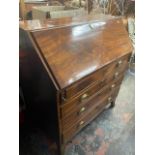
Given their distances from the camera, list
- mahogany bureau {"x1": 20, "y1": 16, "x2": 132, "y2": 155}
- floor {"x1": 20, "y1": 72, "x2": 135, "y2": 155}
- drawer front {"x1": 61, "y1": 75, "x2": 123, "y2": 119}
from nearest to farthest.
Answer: mahogany bureau {"x1": 20, "y1": 16, "x2": 132, "y2": 155}
drawer front {"x1": 61, "y1": 75, "x2": 123, "y2": 119}
floor {"x1": 20, "y1": 72, "x2": 135, "y2": 155}

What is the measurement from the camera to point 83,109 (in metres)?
1.37

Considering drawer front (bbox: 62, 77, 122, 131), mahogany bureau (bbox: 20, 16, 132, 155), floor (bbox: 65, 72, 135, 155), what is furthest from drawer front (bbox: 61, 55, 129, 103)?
floor (bbox: 65, 72, 135, 155)

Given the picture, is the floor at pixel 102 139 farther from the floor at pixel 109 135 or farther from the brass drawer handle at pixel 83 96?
the brass drawer handle at pixel 83 96

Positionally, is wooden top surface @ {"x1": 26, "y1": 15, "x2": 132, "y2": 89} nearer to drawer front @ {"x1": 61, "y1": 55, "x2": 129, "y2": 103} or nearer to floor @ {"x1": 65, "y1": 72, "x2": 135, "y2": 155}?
drawer front @ {"x1": 61, "y1": 55, "x2": 129, "y2": 103}

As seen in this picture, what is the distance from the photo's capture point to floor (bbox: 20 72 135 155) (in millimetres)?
1551

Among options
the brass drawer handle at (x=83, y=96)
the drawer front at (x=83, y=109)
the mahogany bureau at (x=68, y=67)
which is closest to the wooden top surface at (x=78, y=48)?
the mahogany bureau at (x=68, y=67)


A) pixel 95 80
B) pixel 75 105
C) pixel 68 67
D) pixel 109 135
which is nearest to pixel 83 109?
pixel 75 105

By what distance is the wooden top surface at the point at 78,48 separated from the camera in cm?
98

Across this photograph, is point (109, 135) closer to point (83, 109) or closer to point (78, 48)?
point (83, 109)

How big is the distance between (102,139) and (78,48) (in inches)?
41.0

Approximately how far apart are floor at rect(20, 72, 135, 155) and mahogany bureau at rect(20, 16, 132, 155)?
24 cm
